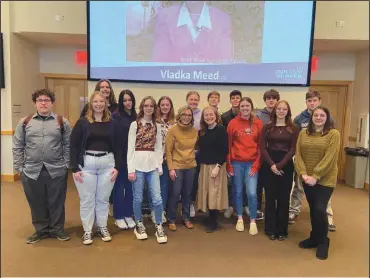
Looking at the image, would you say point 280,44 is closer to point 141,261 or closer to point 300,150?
point 300,150

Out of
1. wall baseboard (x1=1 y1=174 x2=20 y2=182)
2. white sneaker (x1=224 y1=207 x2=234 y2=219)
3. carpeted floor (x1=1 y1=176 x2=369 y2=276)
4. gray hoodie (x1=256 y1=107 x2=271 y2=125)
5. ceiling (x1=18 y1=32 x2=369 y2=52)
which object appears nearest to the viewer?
carpeted floor (x1=1 y1=176 x2=369 y2=276)

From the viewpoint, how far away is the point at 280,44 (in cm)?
424

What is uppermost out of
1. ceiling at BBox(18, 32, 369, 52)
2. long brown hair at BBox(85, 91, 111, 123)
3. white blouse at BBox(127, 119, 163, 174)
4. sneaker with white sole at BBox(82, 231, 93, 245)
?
ceiling at BBox(18, 32, 369, 52)

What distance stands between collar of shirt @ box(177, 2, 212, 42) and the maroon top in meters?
1.90

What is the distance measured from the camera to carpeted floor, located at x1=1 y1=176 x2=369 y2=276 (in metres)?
2.43

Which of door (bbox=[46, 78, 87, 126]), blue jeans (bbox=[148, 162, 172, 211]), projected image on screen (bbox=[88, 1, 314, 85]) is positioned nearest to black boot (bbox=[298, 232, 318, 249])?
blue jeans (bbox=[148, 162, 172, 211])

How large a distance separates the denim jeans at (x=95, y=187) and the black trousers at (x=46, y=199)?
0.68 feet

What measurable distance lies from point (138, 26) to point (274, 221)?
9.82 feet

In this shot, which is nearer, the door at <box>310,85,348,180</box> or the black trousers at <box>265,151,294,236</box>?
the black trousers at <box>265,151,294,236</box>

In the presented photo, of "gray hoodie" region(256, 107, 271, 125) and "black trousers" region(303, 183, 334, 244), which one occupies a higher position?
"gray hoodie" region(256, 107, 271, 125)

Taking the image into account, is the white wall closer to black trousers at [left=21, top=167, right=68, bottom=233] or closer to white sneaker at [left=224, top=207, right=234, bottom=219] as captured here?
black trousers at [left=21, top=167, right=68, bottom=233]

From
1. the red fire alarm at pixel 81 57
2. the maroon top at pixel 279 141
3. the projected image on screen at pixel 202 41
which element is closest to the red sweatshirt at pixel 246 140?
the maroon top at pixel 279 141

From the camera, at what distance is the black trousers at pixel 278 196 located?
9.64 feet

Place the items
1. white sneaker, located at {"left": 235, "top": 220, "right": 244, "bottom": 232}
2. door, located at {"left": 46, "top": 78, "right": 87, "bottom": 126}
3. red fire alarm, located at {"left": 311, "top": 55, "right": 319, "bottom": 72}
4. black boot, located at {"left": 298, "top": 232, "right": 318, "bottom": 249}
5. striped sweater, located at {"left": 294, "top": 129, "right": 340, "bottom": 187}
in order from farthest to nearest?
1. door, located at {"left": 46, "top": 78, "right": 87, "bottom": 126}
2. red fire alarm, located at {"left": 311, "top": 55, "right": 319, "bottom": 72}
3. white sneaker, located at {"left": 235, "top": 220, "right": 244, "bottom": 232}
4. black boot, located at {"left": 298, "top": 232, "right": 318, "bottom": 249}
5. striped sweater, located at {"left": 294, "top": 129, "right": 340, "bottom": 187}
